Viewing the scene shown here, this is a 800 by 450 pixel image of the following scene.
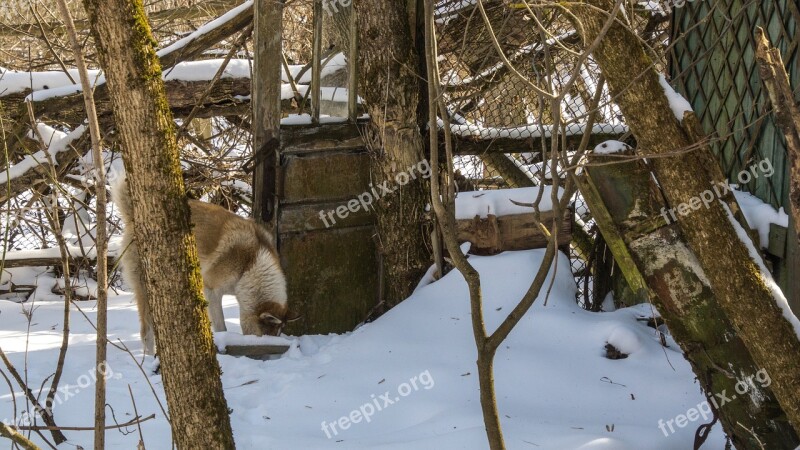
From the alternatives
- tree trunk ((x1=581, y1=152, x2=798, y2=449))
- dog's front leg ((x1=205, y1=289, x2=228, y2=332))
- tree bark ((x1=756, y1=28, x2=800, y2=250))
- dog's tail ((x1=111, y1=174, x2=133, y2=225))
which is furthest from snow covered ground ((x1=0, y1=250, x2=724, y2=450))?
tree bark ((x1=756, y1=28, x2=800, y2=250))

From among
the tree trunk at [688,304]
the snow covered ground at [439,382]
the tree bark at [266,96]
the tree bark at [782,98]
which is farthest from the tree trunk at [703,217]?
the tree bark at [266,96]

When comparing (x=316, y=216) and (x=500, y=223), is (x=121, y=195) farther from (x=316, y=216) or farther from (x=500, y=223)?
(x=500, y=223)

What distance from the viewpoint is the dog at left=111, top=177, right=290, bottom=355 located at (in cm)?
636

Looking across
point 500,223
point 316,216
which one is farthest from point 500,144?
point 316,216

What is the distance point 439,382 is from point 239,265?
238 cm

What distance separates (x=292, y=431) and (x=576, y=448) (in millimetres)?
1633

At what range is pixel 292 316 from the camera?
6.61 m

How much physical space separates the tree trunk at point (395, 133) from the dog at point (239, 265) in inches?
37.8

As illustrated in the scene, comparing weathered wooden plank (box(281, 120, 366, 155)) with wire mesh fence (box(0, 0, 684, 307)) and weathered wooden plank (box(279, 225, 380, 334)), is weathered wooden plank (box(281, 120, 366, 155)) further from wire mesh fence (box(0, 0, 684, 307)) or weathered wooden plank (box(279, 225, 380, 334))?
weathered wooden plank (box(279, 225, 380, 334))

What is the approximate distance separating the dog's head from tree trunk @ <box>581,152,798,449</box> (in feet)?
11.5

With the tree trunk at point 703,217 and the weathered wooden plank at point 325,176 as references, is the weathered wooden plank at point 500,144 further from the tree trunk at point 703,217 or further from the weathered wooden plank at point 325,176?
the tree trunk at point 703,217

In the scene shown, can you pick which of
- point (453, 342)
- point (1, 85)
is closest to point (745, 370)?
point (453, 342)

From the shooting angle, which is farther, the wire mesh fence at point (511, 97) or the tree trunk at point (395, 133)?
the wire mesh fence at point (511, 97)

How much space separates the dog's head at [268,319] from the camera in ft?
20.9
